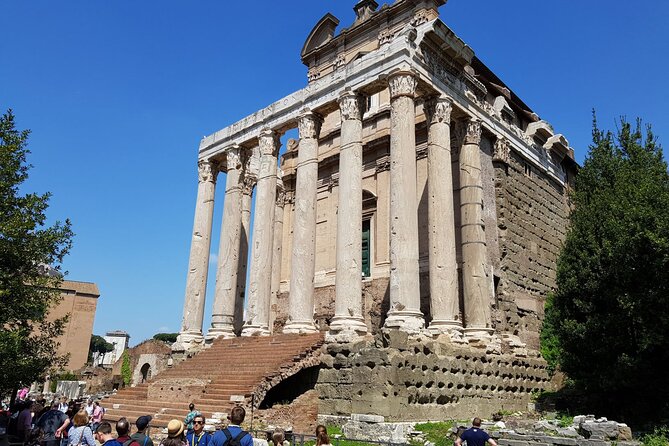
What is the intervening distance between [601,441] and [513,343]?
314 inches

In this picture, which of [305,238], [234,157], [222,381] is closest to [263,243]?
[305,238]

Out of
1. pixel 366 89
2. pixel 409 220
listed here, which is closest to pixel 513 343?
pixel 409 220

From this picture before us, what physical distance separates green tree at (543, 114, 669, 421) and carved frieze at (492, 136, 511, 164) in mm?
3953

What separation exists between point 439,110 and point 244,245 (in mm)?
10451

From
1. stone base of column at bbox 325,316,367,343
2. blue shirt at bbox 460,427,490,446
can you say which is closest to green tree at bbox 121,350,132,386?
stone base of column at bbox 325,316,367,343

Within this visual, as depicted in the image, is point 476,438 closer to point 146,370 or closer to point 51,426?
point 51,426

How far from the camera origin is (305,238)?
20.2m

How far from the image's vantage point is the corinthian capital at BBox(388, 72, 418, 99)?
18.5 m

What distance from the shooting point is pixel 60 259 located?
19.1 metres

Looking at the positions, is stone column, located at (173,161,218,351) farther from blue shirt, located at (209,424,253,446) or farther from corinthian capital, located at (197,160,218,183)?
blue shirt, located at (209,424,253,446)

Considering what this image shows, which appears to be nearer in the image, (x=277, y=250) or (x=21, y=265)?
(x=21, y=265)

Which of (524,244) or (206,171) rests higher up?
(206,171)

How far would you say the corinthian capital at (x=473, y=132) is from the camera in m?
21.3

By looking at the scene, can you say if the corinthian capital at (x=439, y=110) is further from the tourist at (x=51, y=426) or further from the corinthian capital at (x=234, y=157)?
the tourist at (x=51, y=426)
